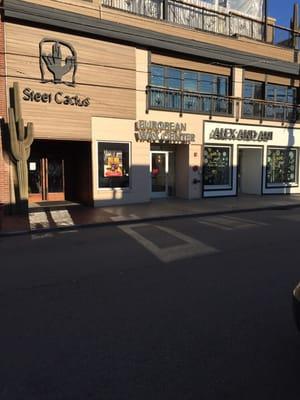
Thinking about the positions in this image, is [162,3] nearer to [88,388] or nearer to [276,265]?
[276,265]

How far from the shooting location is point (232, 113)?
1898cm

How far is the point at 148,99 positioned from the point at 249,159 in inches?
312

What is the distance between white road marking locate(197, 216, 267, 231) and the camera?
35.7 feet

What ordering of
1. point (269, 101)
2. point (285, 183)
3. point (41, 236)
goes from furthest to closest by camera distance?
1. point (285, 183)
2. point (269, 101)
3. point (41, 236)

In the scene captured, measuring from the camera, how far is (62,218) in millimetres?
12430

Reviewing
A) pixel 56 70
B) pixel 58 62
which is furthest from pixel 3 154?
pixel 58 62

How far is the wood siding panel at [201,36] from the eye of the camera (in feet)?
50.5

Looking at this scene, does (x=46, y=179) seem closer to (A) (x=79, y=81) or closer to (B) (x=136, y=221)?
(A) (x=79, y=81)

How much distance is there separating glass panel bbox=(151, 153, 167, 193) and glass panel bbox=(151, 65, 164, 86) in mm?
3338

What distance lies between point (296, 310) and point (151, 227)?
305 inches

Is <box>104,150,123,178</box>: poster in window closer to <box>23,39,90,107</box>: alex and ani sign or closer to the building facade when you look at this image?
the building facade

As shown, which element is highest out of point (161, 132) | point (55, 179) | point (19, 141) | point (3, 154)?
point (161, 132)

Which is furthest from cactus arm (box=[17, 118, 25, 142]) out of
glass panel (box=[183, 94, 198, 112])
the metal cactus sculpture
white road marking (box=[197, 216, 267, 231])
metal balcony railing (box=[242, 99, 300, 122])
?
metal balcony railing (box=[242, 99, 300, 122])

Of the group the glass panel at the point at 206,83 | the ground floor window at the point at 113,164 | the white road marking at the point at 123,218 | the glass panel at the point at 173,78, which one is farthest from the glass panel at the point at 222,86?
the white road marking at the point at 123,218
